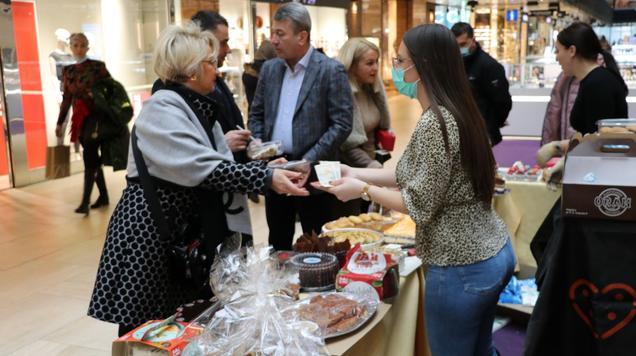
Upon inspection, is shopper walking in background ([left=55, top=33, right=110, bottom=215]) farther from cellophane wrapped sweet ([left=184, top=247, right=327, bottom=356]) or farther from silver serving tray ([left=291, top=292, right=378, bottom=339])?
silver serving tray ([left=291, top=292, right=378, bottom=339])

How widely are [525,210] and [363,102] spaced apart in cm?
156

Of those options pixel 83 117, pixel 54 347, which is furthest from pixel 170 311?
pixel 83 117

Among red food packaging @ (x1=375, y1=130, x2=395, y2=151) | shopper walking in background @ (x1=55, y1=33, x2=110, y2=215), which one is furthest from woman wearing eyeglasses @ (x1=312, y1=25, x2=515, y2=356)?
shopper walking in background @ (x1=55, y1=33, x2=110, y2=215)

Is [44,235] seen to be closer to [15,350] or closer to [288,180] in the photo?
[15,350]

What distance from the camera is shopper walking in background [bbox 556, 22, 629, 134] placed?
410 centimetres

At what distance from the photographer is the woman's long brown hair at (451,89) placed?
6.53 feet

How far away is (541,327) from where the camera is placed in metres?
1.65

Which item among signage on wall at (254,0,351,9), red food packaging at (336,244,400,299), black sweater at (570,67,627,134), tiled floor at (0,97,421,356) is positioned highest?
signage on wall at (254,0,351,9)

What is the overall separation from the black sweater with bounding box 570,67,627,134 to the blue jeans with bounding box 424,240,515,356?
233 centimetres

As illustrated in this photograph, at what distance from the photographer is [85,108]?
673cm

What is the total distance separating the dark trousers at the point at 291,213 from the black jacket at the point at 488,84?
2.63 m

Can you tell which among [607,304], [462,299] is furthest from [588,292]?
[462,299]

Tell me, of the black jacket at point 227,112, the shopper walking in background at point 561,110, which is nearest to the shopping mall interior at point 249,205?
the shopper walking in background at point 561,110

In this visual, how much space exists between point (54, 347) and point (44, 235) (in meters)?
2.67
